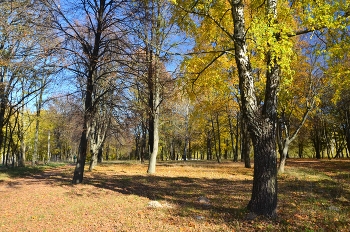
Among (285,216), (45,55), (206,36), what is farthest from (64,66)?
(285,216)

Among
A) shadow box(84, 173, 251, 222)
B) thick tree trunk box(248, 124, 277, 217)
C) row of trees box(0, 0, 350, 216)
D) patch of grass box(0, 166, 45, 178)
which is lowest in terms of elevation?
patch of grass box(0, 166, 45, 178)

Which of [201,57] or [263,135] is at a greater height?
[201,57]

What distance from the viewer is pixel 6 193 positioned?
32.6ft

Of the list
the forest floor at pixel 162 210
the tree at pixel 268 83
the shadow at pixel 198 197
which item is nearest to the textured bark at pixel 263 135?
the tree at pixel 268 83

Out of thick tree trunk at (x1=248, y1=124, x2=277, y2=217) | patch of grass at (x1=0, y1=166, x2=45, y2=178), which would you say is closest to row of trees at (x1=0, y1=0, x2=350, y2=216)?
thick tree trunk at (x1=248, y1=124, x2=277, y2=217)

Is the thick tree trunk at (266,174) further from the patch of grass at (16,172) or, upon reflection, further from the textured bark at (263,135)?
the patch of grass at (16,172)

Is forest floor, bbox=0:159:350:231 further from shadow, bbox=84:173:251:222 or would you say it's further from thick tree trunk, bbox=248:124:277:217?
thick tree trunk, bbox=248:124:277:217

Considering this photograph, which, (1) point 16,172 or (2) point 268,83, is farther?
(1) point 16,172

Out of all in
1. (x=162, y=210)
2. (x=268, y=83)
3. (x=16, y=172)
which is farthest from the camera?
(x=16, y=172)

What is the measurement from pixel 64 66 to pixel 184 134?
2949 centimetres

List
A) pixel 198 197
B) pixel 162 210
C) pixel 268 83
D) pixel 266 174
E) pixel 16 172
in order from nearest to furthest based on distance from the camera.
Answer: pixel 266 174 < pixel 268 83 < pixel 162 210 < pixel 198 197 < pixel 16 172

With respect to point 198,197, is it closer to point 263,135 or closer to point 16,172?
point 263,135

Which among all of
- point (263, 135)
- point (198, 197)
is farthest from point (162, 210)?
point (263, 135)

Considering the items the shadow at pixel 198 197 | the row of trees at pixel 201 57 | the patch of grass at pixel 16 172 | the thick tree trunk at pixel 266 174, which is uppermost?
the row of trees at pixel 201 57
